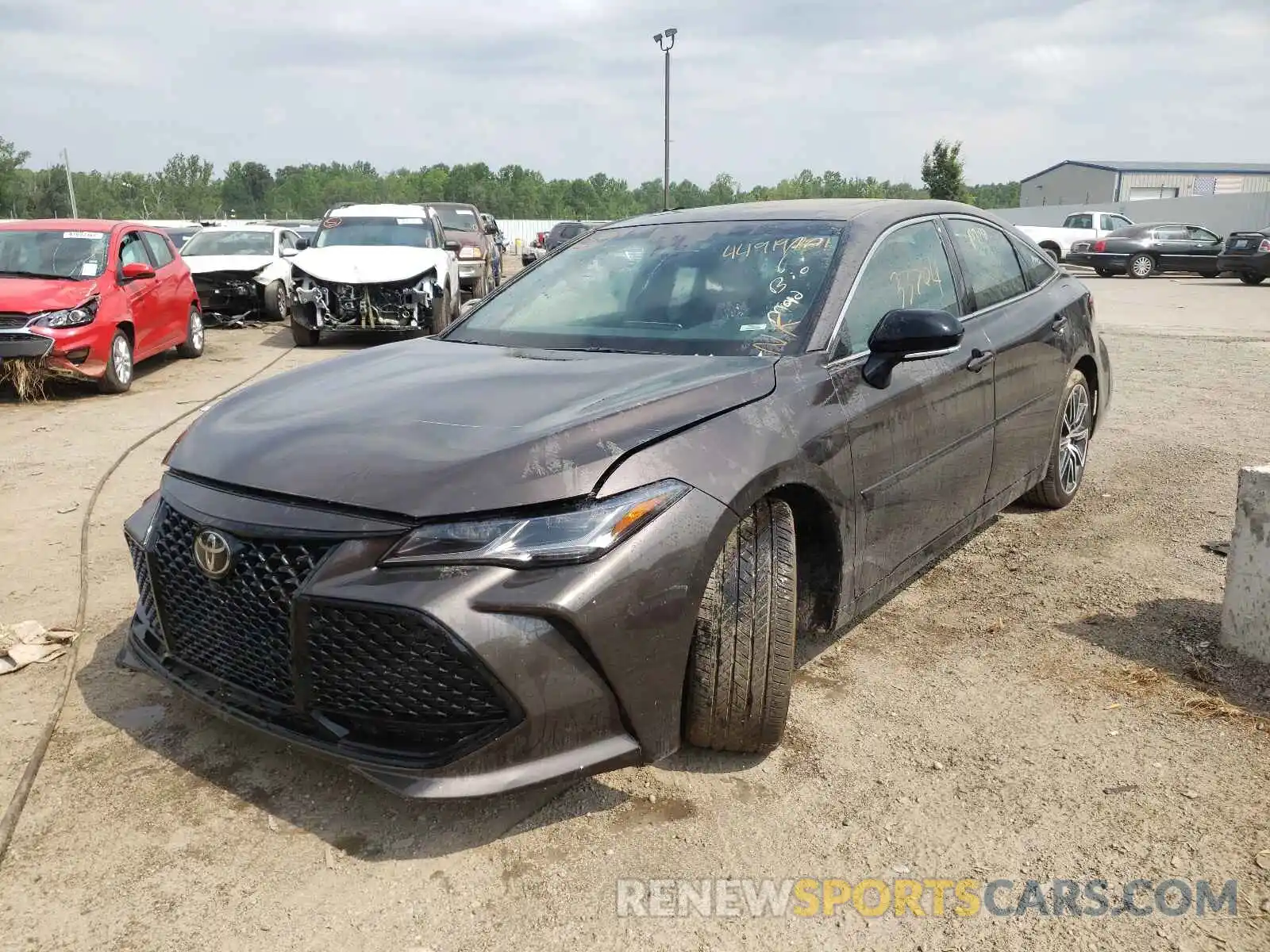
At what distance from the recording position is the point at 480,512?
7.37 feet

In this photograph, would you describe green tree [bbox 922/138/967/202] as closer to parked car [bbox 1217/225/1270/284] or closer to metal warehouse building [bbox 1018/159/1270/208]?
metal warehouse building [bbox 1018/159/1270/208]

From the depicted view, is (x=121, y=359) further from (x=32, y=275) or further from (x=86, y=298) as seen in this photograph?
(x=32, y=275)

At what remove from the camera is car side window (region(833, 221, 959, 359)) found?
3.24 meters

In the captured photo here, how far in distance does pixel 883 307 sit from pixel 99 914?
2.82m

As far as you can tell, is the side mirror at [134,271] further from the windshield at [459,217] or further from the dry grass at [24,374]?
the windshield at [459,217]

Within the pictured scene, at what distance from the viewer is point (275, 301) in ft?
50.8

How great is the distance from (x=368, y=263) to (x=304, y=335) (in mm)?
1215

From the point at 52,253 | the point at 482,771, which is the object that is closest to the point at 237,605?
the point at 482,771

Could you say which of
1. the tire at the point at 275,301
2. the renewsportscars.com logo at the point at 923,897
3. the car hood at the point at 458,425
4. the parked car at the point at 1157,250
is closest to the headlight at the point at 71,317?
the tire at the point at 275,301

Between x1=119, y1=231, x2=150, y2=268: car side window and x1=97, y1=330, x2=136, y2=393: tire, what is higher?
x1=119, y1=231, x2=150, y2=268: car side window

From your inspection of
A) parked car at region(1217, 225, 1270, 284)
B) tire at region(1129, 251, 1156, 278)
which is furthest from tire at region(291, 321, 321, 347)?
tire at region(1129, 251, 1156, 278)

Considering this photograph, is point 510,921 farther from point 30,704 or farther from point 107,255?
point 107,255

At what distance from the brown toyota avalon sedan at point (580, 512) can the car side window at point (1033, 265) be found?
1.13 m

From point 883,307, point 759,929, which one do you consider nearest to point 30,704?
point 759,929
